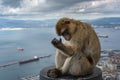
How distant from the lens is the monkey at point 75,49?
2.39 meters

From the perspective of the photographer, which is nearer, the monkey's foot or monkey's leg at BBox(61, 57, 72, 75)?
the monkey's foot

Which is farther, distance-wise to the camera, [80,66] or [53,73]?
[80,66]

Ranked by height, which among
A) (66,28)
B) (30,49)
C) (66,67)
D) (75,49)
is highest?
(66,28)

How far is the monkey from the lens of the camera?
94.0 inches

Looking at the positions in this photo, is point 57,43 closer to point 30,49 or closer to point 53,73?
point 53,73

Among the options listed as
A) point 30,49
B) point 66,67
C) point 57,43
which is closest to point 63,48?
point 57,43

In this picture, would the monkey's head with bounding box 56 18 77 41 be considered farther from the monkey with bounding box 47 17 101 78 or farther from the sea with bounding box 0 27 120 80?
the sea with bounding box 0 27 120 80

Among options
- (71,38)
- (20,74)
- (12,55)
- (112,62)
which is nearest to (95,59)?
(71,38)

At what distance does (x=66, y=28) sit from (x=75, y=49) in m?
0.20

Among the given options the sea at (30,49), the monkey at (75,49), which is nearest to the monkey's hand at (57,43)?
the monkey at (75,49)

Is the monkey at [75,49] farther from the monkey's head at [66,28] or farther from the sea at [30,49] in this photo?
the sea at [30,49]

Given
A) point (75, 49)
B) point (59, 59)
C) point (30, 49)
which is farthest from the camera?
point (30, 49)

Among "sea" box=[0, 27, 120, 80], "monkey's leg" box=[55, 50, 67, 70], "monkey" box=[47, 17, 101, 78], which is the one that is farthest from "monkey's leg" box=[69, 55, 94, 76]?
"sea" box=[0, 27, 120, 80]

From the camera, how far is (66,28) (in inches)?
94.3
